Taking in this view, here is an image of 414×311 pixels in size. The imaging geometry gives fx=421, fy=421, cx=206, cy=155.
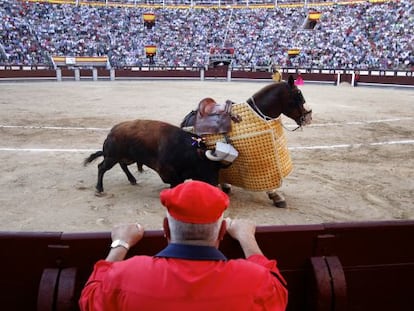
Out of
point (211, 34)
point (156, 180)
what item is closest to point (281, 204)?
point (156, 180)

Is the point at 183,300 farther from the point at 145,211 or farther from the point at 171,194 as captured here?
the point at 145,211

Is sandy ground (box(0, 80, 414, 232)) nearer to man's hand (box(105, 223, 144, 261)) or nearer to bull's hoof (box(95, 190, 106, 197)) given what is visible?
bull's hoof (box(95, 190, 106, 197))

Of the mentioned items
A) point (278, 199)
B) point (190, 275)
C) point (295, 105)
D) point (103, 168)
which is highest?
point (295, 105)

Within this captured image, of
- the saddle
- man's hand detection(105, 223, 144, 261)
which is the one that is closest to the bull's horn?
the saddle

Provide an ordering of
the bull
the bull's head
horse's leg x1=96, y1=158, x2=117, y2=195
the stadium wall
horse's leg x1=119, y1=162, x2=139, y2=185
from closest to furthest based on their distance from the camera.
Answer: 1. the bull's head
2. the bull
3. horse's leg x1=96, y1=158, x2=117, y2=195
4. horse's leg x1=119, y1=162, x2=139, y2=185
5. the stadium wall

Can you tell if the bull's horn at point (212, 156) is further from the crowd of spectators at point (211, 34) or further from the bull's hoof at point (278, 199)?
the crowd of spectators at point (211, 34)

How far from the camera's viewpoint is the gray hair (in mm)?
1146

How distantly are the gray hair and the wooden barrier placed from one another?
1.68 ft

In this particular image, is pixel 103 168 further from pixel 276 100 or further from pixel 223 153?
pixel 276 100

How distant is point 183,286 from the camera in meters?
1.10

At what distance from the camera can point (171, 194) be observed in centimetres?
117

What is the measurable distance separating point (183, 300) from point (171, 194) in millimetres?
281

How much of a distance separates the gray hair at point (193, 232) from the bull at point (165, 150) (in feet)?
8.94

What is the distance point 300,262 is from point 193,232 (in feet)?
2.69
